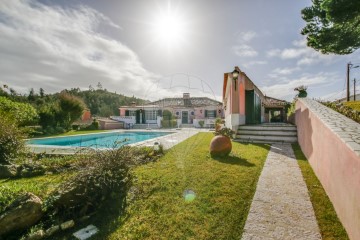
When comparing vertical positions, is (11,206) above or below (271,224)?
above

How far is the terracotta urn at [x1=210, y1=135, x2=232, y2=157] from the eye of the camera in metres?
7.38

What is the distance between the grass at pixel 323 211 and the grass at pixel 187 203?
116cm

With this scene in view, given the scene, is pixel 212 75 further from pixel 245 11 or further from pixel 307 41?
pixel 307 41

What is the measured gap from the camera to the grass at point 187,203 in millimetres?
2900

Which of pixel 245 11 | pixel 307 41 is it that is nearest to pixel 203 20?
pixel 245 11

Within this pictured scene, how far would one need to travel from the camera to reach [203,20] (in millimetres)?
10453

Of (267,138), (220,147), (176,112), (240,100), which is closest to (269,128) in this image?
(267,138)

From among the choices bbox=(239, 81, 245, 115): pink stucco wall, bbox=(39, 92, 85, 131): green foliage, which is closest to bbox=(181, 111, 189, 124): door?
bbox=(39, 92, 85, 131): green foliage

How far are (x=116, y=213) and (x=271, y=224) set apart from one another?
9.21 ft

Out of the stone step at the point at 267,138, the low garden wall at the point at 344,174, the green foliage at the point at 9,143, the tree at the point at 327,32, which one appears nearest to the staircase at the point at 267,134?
the stone step at the point at 267,138

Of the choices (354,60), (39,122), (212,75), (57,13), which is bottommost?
(39,122)

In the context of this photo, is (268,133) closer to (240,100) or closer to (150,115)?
(240,100)

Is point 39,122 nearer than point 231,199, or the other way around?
point 231,199

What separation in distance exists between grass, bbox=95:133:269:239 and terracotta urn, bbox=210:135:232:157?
1.09 metres
